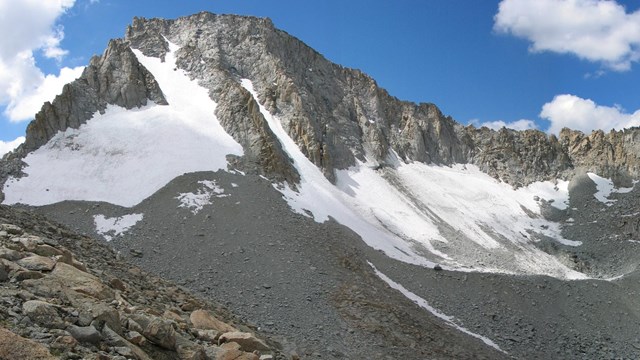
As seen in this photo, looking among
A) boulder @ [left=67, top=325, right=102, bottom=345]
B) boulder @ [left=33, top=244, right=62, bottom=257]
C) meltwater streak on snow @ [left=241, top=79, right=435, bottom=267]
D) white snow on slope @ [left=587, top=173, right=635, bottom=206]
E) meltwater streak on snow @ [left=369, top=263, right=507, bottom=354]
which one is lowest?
boulder @ [left=67, top=325, right=102, bottom=345]

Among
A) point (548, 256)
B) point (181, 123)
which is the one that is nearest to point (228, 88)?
point (181, 123)

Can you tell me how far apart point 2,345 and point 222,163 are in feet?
136

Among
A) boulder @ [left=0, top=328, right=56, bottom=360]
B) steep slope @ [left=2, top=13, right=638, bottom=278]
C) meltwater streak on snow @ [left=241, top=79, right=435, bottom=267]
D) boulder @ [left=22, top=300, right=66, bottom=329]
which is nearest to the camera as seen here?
boulder @ [left=0, top=328, right=56, bottom=360]

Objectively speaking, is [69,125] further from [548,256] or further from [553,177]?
[553,177]

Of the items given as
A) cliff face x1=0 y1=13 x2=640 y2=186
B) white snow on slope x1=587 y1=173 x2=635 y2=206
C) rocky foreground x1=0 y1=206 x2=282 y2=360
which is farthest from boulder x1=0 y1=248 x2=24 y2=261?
white snow on slope x1=587 y1=173 x2=635 y2=206

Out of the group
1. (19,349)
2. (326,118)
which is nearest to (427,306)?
(19,349)

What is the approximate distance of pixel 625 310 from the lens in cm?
4088

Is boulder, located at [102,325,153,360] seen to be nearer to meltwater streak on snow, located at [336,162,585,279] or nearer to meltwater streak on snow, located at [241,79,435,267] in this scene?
meltwater streak on snow, located at [241,79,435,267]

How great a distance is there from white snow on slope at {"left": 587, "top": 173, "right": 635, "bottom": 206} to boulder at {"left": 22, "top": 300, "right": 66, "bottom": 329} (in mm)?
86237

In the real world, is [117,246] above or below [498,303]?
below

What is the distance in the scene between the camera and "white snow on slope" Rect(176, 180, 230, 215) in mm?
40281

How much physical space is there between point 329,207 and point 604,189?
58.2 meters

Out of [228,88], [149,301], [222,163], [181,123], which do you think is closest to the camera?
[149,301]

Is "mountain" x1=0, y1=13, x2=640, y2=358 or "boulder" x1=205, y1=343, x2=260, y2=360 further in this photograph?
"mountain" x1=0, y1=13, x2=640, y2=358
